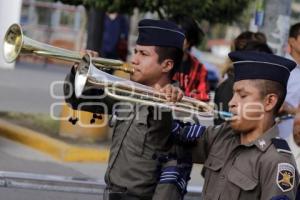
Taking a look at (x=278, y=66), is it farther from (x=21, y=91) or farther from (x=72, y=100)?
(x=21, y=91)

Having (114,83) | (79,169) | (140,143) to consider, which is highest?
(114,83)

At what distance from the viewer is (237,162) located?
312 centimetres

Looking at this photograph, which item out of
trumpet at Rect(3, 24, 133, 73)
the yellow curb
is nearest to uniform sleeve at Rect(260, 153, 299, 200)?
trumpet at Rect(3, 24, 133, 73)

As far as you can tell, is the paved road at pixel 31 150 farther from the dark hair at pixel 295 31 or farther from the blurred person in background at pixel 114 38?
the dark hair at pixel 295 31

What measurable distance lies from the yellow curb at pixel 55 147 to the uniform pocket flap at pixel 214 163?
510cm

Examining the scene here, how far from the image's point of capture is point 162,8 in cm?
902

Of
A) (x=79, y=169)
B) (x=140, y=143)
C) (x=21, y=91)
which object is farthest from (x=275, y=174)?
(x=21, y=91)

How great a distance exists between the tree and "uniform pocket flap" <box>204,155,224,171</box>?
528 centimetres

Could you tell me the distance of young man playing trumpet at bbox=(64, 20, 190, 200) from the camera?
3555 mm

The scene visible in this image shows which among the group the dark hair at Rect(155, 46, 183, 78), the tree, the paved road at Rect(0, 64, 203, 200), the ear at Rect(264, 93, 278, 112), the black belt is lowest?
the paved road at Rect(0, 64, 203, 200)

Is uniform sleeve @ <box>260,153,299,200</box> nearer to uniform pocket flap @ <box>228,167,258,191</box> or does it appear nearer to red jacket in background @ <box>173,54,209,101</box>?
uniform pocket flap @ <box>228,167,258,191</box>

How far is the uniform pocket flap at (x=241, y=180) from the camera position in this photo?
3025mm

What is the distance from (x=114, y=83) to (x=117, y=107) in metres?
0.55

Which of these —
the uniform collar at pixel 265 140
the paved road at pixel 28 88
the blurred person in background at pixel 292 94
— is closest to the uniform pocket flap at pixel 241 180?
the uniform collar at pixel 265 140
